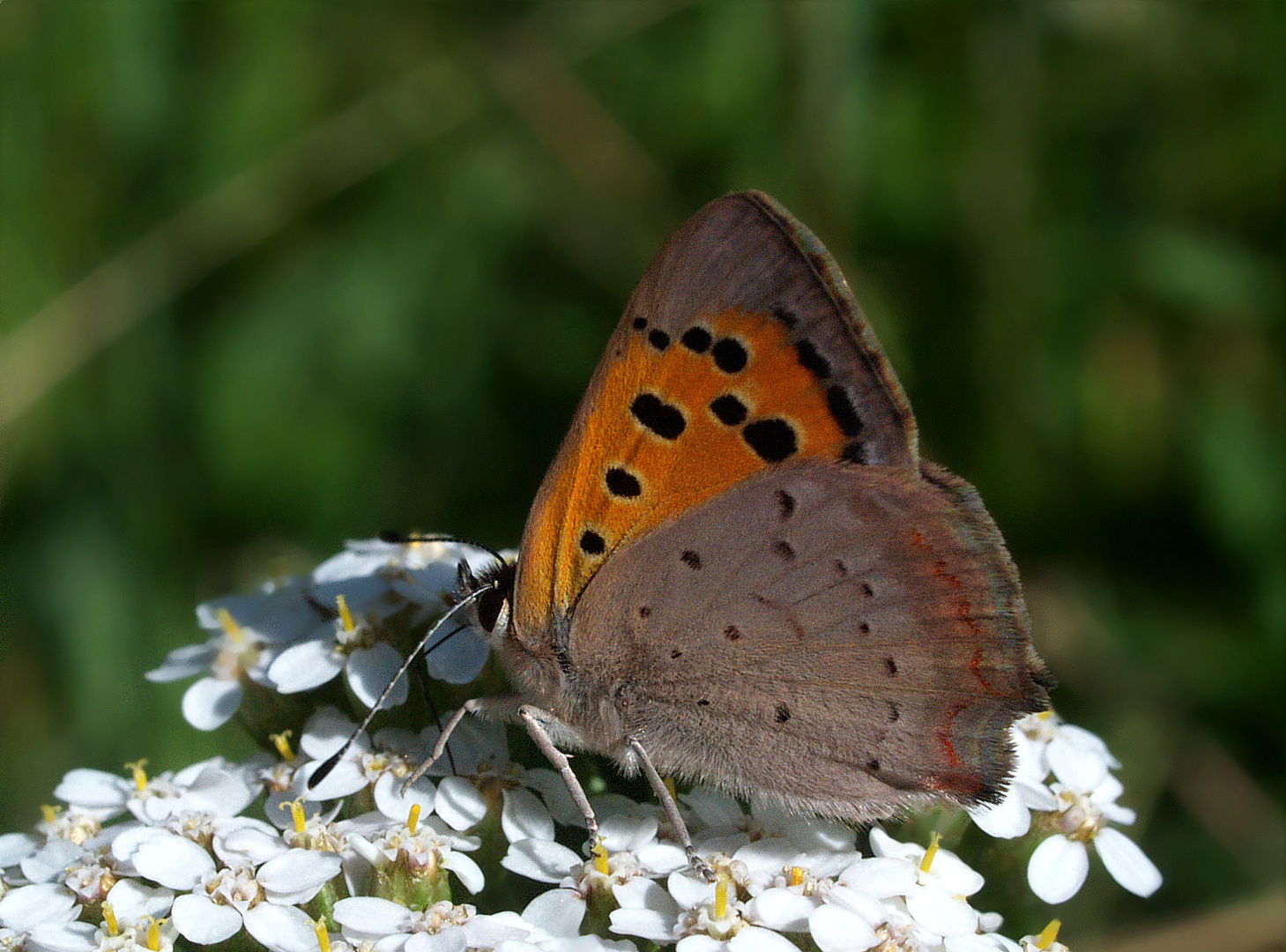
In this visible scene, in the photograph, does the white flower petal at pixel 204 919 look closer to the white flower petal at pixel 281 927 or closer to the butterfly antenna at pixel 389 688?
the white flower petal at pixel 281 927

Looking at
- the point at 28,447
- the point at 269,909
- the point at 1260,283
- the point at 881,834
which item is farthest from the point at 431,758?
the point at 1260,283

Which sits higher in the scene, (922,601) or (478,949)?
(922,601)

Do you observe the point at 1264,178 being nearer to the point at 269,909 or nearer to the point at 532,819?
the point at 532,819

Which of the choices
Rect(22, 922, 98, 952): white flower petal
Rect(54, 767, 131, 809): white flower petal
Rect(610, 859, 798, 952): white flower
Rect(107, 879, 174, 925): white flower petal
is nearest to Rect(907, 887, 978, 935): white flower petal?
Rect(610, 859, 798, 952): white flower

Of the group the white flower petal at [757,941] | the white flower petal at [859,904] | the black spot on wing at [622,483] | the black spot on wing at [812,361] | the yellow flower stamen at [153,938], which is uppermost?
the black spot on wing at [812,361]

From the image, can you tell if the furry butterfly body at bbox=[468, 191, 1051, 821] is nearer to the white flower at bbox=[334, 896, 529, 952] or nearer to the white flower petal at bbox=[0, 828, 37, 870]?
the white flower at bbox=[334, 896, 529, 952]

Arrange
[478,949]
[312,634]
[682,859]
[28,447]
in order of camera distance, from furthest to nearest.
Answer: [28,447]
[312,634]
[682,859]
[478,949]

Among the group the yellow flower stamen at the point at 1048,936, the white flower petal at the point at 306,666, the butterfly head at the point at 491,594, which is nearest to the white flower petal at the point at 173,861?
the white flower petal at the point at 306,666
